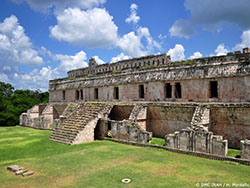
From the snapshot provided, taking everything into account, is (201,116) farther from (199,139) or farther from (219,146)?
(219,146)

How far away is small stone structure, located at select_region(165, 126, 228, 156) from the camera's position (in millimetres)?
9102

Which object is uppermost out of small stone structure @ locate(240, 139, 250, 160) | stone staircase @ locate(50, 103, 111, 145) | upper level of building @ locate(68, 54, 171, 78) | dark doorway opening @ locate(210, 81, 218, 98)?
upper level of building @ locate(68, 54, 171, 78)

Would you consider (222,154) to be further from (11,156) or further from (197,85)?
(11,156)

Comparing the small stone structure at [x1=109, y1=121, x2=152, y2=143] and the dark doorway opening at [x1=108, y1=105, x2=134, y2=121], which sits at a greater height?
the dark doorway opening at [x1=108, y1=105, x2=134, y2=121]

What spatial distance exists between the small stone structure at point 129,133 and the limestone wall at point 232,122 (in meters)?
3.45

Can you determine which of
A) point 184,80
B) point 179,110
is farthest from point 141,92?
point 179,110

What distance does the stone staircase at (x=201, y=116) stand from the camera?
34.6 feet

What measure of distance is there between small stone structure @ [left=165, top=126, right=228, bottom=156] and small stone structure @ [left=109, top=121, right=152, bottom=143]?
4.59 ft

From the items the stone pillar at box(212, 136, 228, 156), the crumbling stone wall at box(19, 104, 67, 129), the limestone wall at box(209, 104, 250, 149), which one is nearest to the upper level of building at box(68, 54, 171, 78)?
the crumbling stone wall at box(19, 104, 67, 129)

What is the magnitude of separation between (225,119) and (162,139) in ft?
11.9

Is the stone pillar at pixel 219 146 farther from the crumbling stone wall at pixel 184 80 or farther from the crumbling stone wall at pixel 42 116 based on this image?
the crumbling stone wall at pixel 42 116

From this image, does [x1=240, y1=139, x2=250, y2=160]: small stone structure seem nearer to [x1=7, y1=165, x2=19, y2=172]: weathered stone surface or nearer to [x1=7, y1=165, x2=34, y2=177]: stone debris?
[x1=7, y1=165, x2=34, y2=177]: stone debris

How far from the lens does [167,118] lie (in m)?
13.1

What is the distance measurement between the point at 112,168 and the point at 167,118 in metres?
5.96
